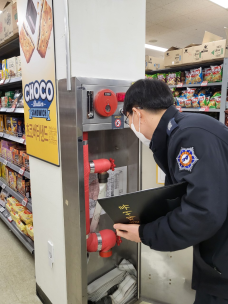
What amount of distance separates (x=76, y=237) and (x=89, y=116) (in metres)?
0.71

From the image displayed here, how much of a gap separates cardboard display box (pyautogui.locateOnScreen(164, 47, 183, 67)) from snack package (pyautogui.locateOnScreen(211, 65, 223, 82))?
62 cm

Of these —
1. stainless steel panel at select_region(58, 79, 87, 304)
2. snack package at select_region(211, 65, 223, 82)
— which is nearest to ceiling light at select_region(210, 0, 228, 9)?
snack package at select_region(211, 65, 223, 82)

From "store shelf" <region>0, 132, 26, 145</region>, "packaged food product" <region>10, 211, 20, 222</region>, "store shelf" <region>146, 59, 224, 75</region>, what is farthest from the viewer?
"store shelf" <region>146, 59, 224, 75</region>

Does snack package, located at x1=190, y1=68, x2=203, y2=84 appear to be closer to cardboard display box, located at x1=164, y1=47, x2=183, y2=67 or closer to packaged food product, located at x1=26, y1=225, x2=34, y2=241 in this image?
cardboard display box, located at x1=164, y1=47, x2=183, y2=67

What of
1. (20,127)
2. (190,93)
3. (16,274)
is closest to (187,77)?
(190,93)

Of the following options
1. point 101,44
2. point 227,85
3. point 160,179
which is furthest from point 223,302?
point 227,85

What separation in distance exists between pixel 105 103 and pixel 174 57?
3631 mm

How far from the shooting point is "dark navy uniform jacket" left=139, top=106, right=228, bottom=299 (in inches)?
33.2

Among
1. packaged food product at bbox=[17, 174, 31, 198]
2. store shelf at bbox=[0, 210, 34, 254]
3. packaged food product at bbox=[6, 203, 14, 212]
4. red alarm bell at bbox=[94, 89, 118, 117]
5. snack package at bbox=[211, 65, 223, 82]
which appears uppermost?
snack package at bbox=[211, 65, 223, 82]

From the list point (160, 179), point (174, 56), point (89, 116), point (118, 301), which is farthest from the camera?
point (174, 56)

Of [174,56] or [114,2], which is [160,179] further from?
[174,56]

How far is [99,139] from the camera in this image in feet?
5.66

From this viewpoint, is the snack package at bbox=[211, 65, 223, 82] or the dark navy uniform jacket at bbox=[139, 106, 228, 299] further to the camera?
the snack package at bbox=[211, 65, 223, 82]

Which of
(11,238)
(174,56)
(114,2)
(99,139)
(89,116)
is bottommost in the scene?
(11,238)
